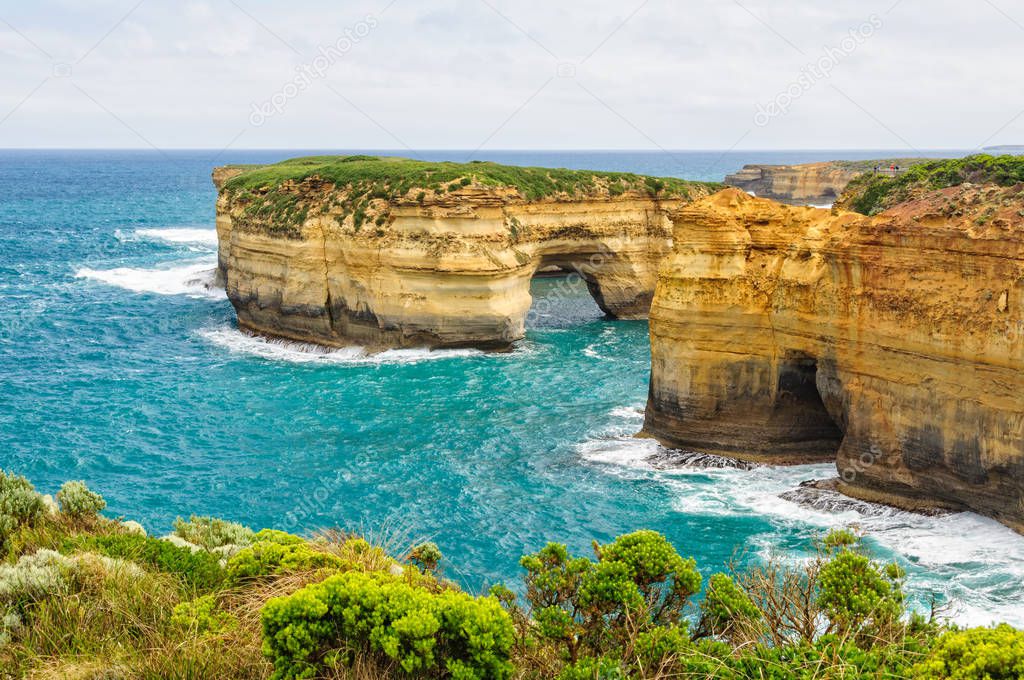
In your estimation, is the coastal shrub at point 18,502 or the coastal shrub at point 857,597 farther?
the coastal shrub at point 18,502

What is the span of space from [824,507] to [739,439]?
416 cm

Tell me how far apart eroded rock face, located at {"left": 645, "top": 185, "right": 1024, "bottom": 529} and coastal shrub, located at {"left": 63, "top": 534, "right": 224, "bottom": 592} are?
56.4 feet

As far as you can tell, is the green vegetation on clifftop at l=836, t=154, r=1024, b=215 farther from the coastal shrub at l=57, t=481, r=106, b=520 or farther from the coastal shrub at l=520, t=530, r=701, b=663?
the coastal shrub at l=57, t=481, r=106, b=520

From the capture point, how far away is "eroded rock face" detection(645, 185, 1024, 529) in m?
20.5

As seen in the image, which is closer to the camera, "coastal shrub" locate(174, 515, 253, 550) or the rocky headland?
"coastal shrub" locate(174, 515, 253, 550)

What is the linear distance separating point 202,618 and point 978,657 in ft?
28.2

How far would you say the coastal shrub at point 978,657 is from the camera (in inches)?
316

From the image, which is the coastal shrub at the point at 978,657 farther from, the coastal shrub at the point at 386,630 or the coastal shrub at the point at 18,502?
the coastal shrub at the point at 18,502

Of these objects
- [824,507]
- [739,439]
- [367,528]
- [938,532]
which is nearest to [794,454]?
[739,439]

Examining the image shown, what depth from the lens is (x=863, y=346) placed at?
76.1ft

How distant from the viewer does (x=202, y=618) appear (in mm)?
10703

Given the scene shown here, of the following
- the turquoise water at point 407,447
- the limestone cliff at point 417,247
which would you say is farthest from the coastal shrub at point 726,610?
the limestone cliff at point 417,247

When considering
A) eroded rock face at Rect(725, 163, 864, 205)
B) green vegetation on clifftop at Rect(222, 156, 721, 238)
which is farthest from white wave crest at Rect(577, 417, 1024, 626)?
eroded rock face at Rect(725, 163, 864, 205)

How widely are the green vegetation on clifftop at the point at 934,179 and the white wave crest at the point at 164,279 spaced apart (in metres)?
40.8
